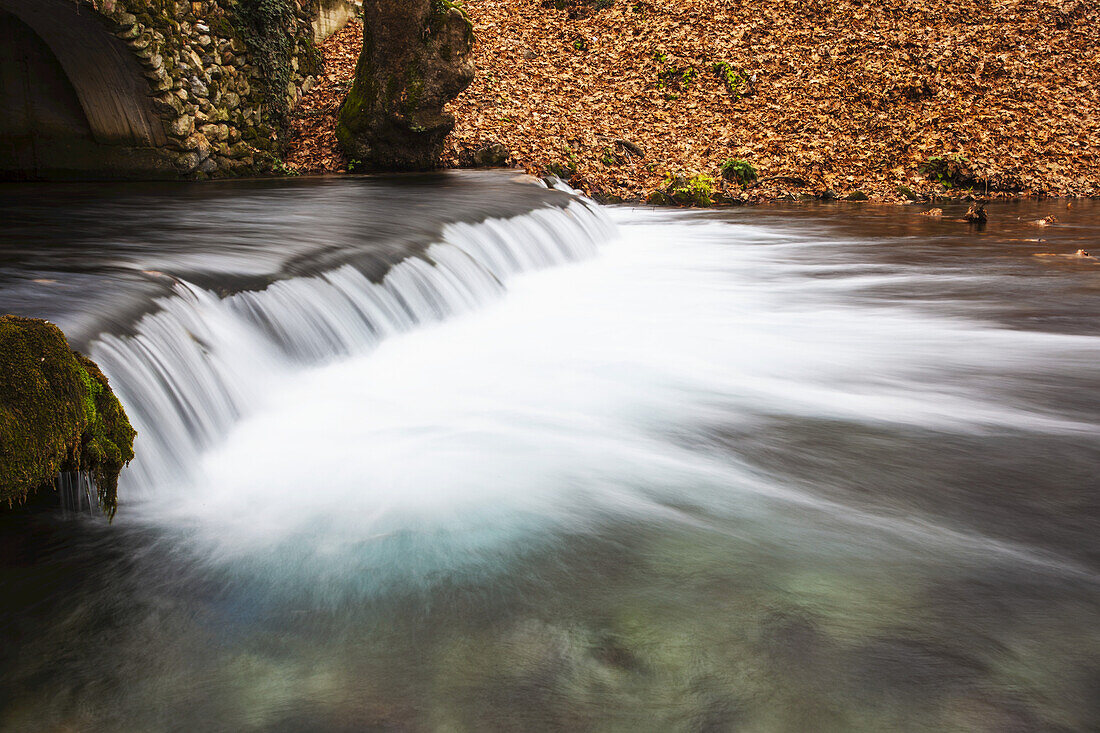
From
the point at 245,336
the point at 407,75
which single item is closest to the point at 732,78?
the point at 407,75

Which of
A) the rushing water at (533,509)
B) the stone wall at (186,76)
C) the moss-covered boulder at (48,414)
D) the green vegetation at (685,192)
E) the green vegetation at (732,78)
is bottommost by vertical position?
the rushing water at (533,509)

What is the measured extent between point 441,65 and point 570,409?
26.5ft

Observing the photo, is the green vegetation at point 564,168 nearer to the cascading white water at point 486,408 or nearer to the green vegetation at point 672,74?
the green vegetation at point 672,74

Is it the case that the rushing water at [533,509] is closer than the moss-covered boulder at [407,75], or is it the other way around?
the rushing water at [533,509]

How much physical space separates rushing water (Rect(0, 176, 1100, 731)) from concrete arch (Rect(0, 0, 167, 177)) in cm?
485

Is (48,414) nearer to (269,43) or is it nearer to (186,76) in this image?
(186,76)

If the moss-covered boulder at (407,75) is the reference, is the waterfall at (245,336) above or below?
below

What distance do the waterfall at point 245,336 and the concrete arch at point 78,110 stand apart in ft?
20.2

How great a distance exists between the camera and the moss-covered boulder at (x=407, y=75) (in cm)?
1096

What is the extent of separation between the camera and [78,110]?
1109cm

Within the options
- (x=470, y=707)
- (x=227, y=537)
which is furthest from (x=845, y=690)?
(x=227, y=537)

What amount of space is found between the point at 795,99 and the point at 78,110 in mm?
11617

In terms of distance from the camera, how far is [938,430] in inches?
156

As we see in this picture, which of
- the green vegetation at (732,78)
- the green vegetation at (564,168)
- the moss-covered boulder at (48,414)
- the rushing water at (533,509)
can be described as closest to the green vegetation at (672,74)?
the green vegetation at (732,78)
